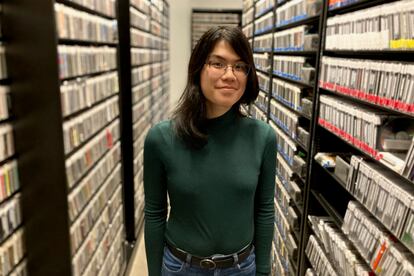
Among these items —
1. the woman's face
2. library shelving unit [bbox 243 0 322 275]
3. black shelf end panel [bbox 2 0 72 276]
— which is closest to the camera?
A: the woman's face

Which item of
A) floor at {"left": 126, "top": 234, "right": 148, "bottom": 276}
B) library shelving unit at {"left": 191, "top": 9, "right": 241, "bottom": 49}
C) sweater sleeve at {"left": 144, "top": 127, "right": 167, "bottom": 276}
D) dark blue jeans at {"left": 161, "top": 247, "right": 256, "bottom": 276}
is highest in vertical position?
library shelving unit at {"left": 191, "top": 9, "right": 241, "bottom": 49}

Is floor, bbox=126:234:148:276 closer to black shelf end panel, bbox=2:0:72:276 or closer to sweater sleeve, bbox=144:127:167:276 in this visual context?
black shelf end panel, bbox=2:0:72:276

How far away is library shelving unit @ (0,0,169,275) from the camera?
1.49 metres

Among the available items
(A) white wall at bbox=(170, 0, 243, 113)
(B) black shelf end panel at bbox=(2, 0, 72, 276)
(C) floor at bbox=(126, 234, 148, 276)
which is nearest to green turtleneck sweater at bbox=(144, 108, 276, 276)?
(B) black shelf end panel at bbox=(2, 0, 72, 276)

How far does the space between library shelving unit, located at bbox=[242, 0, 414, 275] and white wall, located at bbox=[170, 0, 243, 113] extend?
4.52 m

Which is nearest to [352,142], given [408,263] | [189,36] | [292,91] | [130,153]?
[408,263]

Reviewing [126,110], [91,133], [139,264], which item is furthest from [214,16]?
[91,133]

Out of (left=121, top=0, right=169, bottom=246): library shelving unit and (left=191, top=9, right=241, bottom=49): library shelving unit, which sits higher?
(left=191, top=9, right=241, bottom=49): library shelving unit

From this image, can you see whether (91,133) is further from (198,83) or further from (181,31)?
(181,31)

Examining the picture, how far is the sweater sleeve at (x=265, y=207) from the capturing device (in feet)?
4.61

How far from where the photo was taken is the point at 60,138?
1.58 meters

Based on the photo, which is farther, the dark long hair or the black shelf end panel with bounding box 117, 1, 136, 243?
the black shelf end panel with bounding box 117, 1, 136, 243

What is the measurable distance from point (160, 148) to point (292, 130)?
1.93 meters

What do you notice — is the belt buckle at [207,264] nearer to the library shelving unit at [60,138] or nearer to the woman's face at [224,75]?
the woman's face at [224,75]
